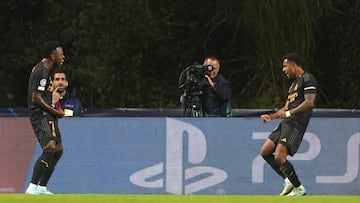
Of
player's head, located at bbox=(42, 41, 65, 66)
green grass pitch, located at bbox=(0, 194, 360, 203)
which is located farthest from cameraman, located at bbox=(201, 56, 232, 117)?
green grass pitch, located at bbox=(0, 194, 360, 203)

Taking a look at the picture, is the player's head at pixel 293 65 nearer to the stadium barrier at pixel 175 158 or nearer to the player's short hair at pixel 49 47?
the stadium barrier at pixel 175 158

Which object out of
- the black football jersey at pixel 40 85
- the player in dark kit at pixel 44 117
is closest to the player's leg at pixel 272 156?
the player in dark kit at pixel 44 117

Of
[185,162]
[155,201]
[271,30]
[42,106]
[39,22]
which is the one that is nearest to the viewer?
[155,201]

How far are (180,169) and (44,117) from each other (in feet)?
8.78

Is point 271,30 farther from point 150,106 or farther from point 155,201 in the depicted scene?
point 155,201

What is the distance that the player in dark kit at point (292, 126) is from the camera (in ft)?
43.8

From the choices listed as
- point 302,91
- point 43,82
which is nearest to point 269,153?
point 302,91

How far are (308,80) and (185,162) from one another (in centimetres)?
244

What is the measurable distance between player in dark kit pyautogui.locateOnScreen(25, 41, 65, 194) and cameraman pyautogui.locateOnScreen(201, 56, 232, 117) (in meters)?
3.12

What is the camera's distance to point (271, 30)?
72.1 feet

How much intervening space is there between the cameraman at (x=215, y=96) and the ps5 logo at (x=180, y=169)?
0.79 meters

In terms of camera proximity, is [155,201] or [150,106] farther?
[150,106]

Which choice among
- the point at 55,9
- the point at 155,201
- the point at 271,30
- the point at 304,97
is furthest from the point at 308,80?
the point at 55,9

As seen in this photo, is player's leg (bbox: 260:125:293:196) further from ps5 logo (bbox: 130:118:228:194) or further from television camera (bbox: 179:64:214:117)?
television camera (bbox: 179:64:214:117)
